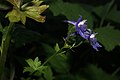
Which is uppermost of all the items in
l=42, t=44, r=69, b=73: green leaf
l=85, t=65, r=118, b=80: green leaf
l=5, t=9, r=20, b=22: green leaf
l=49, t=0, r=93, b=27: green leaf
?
l=5, t=9, r=20, b=22: green leaf

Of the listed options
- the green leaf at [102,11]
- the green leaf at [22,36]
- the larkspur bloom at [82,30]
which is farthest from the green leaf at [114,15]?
the larkspur bloom at [82,30]

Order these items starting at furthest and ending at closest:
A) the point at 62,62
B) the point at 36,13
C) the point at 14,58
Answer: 1. the point at 62,62
2. the point at 14,58
3. the point at 36,13

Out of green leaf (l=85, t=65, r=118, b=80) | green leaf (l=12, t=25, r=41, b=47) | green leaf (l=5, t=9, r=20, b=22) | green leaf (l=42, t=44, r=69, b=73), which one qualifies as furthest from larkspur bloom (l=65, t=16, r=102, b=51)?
green leaf (l=85, t=65, r=118, b=80)

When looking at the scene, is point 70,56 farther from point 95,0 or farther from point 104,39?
point 95,0

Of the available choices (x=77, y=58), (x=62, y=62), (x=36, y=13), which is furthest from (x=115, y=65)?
(x=36, y=13)

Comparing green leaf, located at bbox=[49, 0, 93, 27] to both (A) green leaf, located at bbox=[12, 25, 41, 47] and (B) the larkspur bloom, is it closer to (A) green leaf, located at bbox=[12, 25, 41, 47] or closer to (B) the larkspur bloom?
(A) green leaf, located at bbox=[12, 25, 41, 47]

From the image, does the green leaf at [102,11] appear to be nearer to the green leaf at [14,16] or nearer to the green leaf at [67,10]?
the green leaf at [67,10]

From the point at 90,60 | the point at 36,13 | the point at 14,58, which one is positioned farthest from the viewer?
the point at 90,60

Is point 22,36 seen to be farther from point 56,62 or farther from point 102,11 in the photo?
point 102,11
